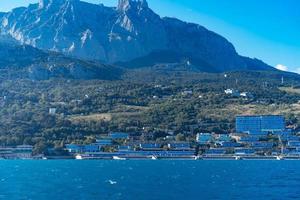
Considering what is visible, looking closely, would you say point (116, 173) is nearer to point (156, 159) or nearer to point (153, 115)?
point (156, 159)

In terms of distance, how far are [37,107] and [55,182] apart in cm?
8395

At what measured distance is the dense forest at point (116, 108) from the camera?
440 feet

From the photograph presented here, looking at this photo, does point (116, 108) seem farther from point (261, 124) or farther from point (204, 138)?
point (261, 124)

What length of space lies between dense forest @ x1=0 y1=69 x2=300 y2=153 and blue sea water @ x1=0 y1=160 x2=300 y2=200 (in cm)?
4151

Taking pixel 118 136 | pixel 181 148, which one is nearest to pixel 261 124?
pixel 181 148

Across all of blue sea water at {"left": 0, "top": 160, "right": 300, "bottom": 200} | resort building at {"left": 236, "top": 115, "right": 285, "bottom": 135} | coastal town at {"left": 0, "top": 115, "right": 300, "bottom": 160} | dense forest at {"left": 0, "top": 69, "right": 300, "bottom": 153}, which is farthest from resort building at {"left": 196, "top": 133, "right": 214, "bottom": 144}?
blue sea water at {"left": 0, "top": 160, "right": 300, "bottom": 200}

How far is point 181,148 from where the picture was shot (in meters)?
132

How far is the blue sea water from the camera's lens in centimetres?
5981

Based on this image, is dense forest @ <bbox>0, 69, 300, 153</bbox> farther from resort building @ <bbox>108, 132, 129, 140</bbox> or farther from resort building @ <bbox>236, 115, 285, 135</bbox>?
resort building @ <bbox>108, 132, 129, 140</bbox>

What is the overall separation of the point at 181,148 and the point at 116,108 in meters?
31.0

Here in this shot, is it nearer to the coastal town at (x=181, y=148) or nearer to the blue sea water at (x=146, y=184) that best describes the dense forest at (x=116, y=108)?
the coastal town at (x=181, y=148)

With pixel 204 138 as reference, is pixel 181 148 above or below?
below

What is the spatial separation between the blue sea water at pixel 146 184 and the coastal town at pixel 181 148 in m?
34.2

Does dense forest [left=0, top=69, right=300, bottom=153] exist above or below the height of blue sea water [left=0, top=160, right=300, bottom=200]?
above
